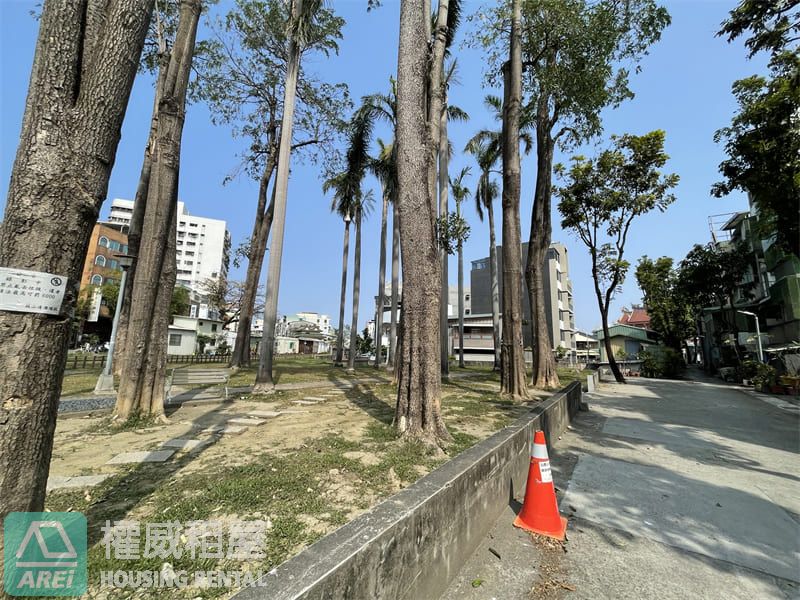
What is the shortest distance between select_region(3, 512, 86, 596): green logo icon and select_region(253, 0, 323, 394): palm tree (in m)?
7.25

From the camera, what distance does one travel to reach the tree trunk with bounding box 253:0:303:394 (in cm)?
930

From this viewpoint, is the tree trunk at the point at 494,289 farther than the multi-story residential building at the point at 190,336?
No

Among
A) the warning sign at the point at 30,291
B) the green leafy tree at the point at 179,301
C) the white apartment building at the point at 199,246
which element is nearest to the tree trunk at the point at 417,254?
the warning sign at the point at 30,291

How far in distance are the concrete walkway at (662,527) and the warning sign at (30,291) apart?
284cm

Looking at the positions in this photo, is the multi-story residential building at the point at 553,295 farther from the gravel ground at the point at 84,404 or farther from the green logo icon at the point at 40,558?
the green logo icon at the point at 40,558

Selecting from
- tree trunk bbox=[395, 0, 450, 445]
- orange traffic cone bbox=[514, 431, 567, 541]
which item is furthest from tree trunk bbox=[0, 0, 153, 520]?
orange traffic cone bbox=[514, 431, 567, 541]

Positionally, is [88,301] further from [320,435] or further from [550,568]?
[550,568]

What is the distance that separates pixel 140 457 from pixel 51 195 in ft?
11.4

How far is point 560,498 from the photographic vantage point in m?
3.94

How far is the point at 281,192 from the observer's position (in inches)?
402

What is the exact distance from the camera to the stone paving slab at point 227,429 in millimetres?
5074

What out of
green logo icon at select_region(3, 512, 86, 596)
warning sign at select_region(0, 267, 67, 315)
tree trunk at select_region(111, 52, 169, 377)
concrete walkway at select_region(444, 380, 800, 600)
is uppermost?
tree trunk at select_region(111, 52, 169, 377)

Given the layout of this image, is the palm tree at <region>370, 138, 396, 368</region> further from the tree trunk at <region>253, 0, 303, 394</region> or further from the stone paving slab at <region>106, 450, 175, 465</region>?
the stone paving slab at <region>106, 450, 175, 465</region>

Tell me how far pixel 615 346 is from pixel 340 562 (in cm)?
4704
